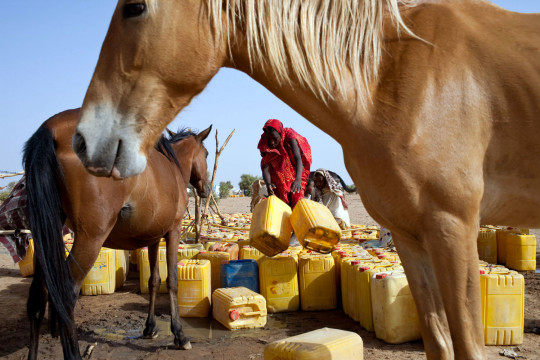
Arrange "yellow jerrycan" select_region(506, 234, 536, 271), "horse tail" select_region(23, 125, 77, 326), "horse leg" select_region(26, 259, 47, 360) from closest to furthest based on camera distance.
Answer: "horse tail" select_region(23, 125, 77, 326) → "horse leg" select_region(26, 259, 47, 360) → "yellow jerrycan" select_region(506, 234, 536, 271)

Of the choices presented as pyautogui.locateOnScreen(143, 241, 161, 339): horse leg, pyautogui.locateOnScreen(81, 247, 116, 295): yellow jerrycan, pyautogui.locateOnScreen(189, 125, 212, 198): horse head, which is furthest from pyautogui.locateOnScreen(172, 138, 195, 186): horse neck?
pyautogui.locateOnScreen(81, 247, 116, 295): yellow jerrycan

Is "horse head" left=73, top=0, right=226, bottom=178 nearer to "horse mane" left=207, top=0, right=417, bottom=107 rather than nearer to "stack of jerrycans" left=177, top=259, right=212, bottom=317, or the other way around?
"horse mane" left=207, top=0, right=417, bottom=107

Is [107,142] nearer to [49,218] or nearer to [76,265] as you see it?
[49,218]

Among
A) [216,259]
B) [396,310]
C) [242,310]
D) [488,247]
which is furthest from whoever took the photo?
[488,247]

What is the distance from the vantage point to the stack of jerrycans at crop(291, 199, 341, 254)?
157 inches

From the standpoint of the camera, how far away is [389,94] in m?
1.34

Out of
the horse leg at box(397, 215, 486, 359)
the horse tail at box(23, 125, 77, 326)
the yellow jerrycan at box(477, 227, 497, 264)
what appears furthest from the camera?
the yellow jerrycan at box(477, 227, 497, 264)

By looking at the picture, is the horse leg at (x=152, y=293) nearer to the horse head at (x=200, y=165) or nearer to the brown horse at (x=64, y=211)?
the brown horse at (x=64, y=211)

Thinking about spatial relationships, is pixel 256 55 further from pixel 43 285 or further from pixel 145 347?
pixel 145 347

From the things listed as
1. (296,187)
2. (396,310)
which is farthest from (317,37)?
(296,187)

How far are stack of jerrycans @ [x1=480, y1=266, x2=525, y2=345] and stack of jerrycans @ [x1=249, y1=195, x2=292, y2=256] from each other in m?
1.82

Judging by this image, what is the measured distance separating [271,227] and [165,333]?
66.2 inches

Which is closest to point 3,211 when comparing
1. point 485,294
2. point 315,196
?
point 315,196

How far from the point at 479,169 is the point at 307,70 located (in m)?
0.62
